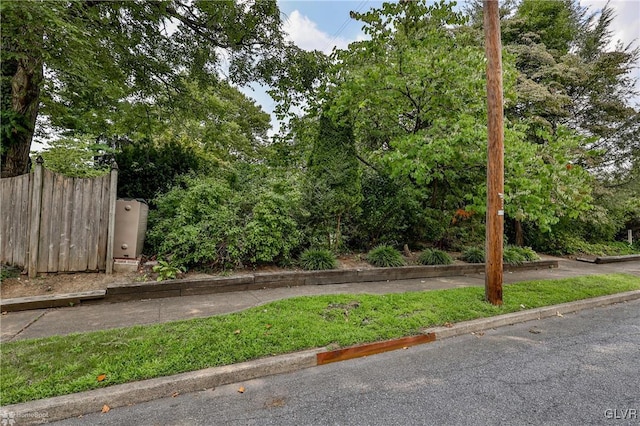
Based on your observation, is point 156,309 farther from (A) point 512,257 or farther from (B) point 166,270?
(A) point 512,257

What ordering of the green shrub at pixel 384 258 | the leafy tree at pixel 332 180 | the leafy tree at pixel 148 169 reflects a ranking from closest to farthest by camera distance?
the leafy tree at pixel 148 169 → the green shrub at pixel 384 258 → the leafy tree at pixel 332 180

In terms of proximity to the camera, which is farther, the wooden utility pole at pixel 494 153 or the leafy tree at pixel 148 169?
the leafy tree at pixel 148 169

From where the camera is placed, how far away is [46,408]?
7.06ft

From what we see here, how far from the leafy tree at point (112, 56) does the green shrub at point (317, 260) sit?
4.89 m

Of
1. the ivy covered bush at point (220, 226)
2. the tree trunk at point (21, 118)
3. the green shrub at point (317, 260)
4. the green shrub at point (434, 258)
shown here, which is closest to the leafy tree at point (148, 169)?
the ivy covered bush at point (220, 226)

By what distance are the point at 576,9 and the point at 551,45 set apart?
2383 millimetres

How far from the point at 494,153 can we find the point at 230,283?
4.90 metres

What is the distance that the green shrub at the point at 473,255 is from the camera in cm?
792

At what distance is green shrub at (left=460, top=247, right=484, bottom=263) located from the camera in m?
7.92

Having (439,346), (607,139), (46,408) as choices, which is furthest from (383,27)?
(607,139)

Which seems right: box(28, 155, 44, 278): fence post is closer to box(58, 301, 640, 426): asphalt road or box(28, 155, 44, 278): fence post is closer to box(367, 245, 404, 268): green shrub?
box(58, 301, 640, 426): asphalt road

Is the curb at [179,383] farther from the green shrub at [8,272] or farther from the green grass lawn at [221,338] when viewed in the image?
the green shrub at [8,272]

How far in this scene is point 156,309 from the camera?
4152 millimetres

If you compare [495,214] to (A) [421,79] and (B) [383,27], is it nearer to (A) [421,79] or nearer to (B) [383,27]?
(A) [421,79]
